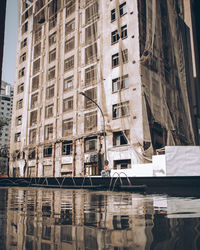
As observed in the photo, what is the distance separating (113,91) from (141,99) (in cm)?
467

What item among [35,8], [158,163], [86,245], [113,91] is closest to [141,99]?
[113,91]

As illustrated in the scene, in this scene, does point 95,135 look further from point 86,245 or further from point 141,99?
point 86,245

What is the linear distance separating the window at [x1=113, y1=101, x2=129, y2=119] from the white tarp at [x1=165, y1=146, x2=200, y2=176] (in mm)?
7935

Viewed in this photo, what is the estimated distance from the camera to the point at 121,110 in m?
24.4

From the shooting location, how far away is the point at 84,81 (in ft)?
107

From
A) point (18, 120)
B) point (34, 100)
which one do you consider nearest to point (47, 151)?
point (34, 100)

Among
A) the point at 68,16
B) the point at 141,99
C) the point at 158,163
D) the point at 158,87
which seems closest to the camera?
the point at 158,163

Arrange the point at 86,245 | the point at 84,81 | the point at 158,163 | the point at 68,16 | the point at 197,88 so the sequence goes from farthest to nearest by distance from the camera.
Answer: the point at 197,88, the point at 68,16, the point at 84,81, the point at 158,163, the point at 86,245

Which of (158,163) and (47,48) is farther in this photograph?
(47,48)

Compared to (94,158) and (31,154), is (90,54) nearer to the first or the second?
(94,158)

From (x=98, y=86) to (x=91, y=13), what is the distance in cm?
947

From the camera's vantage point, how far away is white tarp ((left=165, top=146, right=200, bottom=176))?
57.5 feet

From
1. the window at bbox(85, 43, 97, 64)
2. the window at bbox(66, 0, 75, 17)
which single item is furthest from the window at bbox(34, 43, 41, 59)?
the window at bbox(85, 43, 97, 64)

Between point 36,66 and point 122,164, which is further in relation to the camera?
point 36,66
